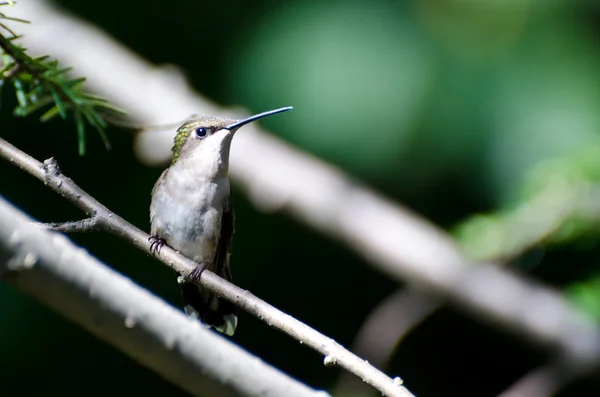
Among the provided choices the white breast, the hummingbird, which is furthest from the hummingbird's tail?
the white breast

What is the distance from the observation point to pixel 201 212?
6.49 ft

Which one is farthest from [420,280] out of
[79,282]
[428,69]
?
[79,282]

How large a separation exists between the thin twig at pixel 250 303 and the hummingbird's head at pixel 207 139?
0.85 m

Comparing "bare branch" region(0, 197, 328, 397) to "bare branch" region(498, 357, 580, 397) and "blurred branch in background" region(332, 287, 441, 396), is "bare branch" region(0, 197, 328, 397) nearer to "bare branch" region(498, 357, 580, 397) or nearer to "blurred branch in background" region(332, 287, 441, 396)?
"blurred branch in background" region(332, 287, 441, 396)

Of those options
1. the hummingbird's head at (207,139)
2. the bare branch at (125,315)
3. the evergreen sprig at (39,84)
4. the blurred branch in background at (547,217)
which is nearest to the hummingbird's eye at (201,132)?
the hummingbird's head at (207,139)

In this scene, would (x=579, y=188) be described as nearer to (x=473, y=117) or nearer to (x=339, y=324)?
(x=473, y=117)

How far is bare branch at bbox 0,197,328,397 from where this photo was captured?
770 mm

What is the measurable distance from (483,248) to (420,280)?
0.86 meters

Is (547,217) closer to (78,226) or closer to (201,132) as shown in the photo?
(201,132)

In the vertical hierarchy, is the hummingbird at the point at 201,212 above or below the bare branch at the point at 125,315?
above

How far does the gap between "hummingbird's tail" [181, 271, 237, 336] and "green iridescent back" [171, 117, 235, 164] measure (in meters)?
0.34

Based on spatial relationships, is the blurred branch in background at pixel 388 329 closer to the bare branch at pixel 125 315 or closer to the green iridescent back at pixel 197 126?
the green iridescent back at pixel 197 126

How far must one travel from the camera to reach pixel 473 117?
9.02 ft

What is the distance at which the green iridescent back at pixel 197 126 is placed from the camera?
2.12 metres
